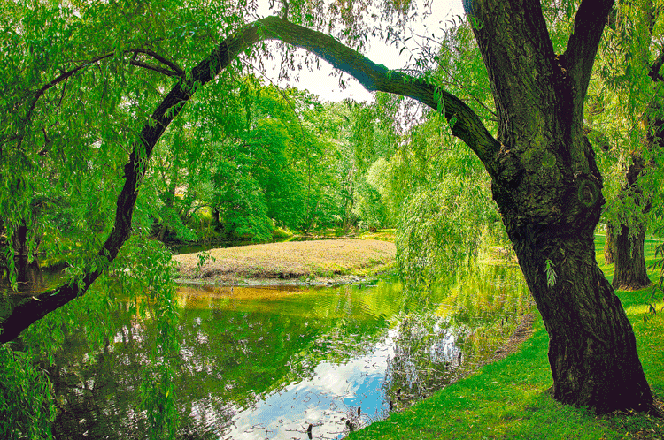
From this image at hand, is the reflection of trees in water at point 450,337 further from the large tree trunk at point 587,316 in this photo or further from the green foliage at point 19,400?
the green foliage at point 19,400

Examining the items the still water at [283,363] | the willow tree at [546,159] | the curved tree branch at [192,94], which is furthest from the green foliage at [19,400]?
the willow tree at [546,159]

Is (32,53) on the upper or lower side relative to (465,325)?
upper

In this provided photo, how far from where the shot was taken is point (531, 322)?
1087cm

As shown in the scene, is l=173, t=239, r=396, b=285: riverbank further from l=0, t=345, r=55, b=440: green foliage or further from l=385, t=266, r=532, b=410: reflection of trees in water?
l=0, t=345, r=55, b=440: green foliage

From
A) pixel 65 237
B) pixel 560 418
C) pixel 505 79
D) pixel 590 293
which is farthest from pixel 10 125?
pixel 560 418

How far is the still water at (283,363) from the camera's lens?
20.6 feet

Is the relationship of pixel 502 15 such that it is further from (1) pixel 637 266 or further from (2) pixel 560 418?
(1) pixel 637 266

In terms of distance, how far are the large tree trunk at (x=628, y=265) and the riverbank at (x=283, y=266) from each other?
407 inches

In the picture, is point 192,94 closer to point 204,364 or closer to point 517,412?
point 517,412

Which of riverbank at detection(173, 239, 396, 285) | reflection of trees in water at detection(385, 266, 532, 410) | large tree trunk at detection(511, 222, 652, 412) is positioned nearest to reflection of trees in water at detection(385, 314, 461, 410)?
reflection of trees in water at detection(385, 266, 532, 410)

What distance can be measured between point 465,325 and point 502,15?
8796 millimetres

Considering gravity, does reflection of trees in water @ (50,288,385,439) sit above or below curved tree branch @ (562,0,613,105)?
below

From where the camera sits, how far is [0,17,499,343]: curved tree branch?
3553 millimetres

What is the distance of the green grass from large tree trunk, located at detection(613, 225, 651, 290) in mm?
3463
